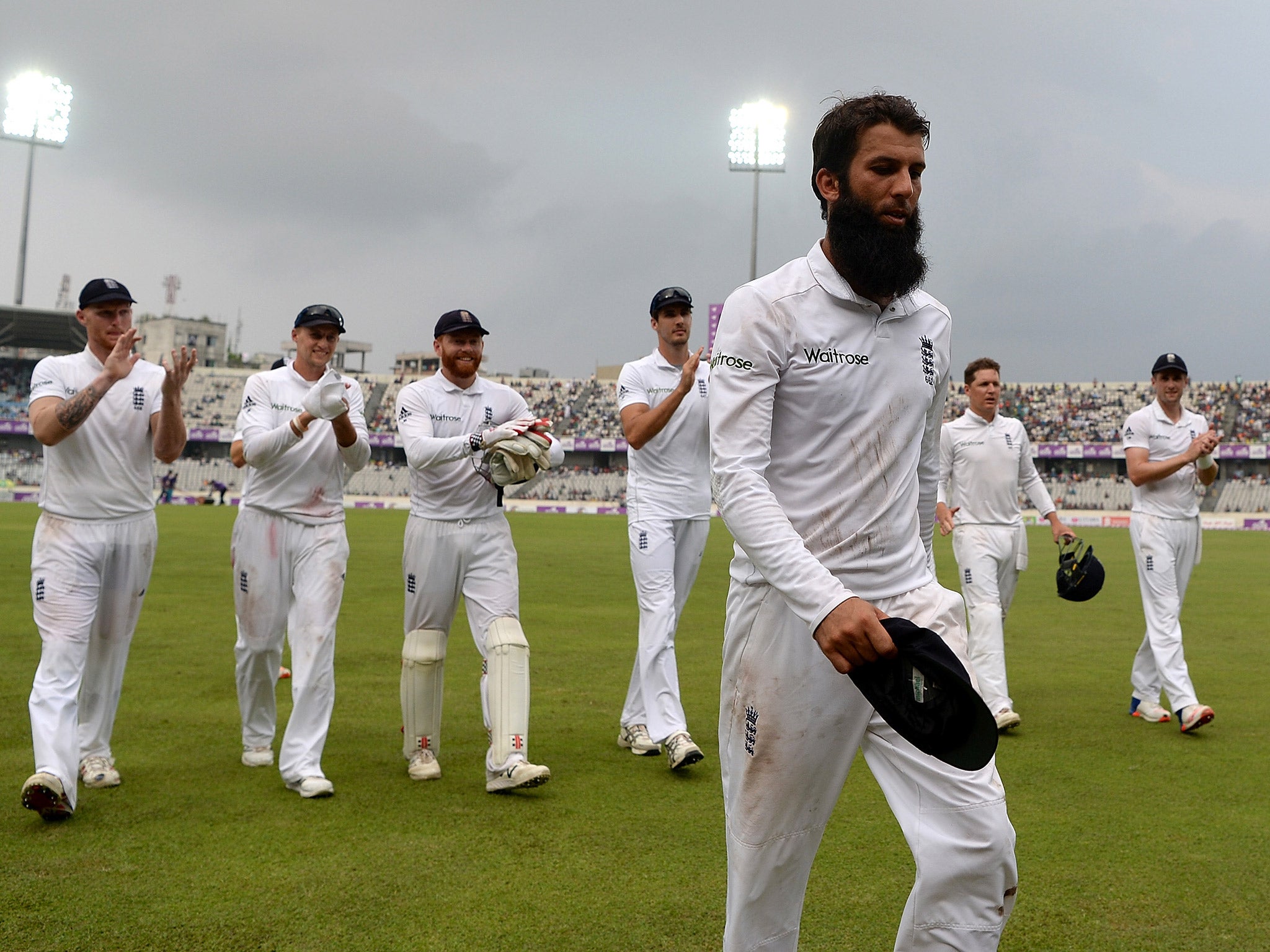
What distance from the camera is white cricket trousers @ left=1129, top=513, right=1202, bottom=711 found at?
26.1 ft

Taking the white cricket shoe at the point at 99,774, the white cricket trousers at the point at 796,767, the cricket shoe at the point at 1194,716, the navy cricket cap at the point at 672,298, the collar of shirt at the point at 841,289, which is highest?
the navy cricket cap at the point at 672,298

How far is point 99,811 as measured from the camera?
5531 mm

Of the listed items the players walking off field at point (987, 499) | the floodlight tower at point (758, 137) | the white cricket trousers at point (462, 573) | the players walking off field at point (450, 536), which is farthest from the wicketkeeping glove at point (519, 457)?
the floodlight tower at point (758, 137)

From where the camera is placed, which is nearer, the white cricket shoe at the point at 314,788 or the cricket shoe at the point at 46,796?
the cricket shoe at the point at 46,796

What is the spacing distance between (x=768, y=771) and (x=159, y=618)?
11.2 meters

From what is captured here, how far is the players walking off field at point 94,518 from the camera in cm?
557

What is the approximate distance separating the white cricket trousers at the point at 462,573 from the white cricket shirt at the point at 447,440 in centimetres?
9

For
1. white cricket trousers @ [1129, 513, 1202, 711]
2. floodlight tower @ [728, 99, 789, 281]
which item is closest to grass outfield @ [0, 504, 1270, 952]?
white cricket trousers @ [1129, 513, 1202, 711]

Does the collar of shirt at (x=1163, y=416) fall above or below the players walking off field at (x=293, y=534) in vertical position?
above

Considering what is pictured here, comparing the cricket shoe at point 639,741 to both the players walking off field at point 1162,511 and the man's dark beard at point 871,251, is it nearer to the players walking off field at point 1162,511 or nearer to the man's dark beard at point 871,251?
the players walking off field at point 1162,511

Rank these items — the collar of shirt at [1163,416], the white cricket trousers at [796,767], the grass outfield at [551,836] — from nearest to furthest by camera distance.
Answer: the white cricket trousers at [796,767] < the grass outfield at [551,836] < the collar of shirt at [1163,416]

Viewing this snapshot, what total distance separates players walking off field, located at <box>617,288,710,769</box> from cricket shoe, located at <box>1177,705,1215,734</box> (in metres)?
3.56

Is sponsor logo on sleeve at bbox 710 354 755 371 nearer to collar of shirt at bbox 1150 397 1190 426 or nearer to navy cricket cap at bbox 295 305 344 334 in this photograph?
navy cricket cap at bbox 295 305 344 334

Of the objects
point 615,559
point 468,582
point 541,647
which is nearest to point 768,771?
point 468,582
